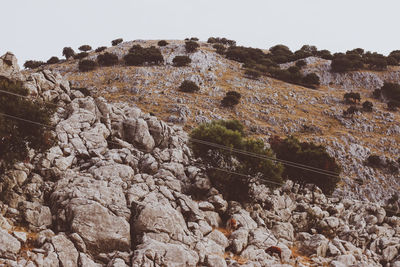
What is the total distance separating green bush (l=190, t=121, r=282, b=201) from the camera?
132 ft

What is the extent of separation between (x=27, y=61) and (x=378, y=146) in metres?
138

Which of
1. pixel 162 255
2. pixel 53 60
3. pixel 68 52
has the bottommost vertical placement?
pixel 162 255

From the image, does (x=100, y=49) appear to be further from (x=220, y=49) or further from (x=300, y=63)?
(x=300, y=63)

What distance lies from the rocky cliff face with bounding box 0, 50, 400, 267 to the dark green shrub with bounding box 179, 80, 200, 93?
44.3 metres

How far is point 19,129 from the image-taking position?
100 ft

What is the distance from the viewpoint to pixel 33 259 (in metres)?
20.3

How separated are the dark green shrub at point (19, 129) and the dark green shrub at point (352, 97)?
9457 centimetres

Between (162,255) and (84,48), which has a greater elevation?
(84,48)

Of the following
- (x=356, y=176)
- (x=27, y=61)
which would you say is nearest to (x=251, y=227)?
(x=356, y=176)

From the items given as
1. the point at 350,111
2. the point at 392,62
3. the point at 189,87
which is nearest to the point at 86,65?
the point at 189,87

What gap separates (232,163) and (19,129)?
25556 millimetres

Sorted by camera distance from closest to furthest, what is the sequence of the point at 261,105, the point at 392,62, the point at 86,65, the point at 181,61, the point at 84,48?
the point at 261,105 → the point at 86,65 → the point at 181,61 → the point at 392,62 → the point at 84,48

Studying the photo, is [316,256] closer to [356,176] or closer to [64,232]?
[64,232]

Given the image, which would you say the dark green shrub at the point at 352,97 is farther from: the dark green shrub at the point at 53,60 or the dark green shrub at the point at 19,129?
the dark green shrub at the point at 53,60
